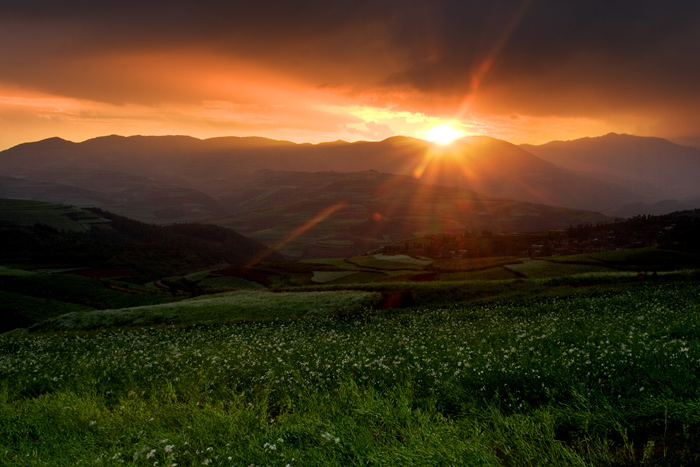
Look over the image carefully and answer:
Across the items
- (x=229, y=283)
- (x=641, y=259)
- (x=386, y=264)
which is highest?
(x=641, y=259)

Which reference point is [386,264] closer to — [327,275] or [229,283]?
[327,275]

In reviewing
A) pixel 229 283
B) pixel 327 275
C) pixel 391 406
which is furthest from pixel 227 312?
pixel 229 283

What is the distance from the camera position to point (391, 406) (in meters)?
8.85

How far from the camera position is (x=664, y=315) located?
58.8 feet

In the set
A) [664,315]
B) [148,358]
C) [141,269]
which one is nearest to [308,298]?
[148,358]

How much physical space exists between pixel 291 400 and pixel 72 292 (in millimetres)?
77524

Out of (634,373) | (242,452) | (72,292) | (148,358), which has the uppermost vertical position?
(634,373)

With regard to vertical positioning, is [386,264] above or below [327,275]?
above

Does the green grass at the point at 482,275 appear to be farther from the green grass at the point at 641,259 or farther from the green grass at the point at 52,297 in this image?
the green grass at the point at 52,297

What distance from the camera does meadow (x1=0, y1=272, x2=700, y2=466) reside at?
680 cm

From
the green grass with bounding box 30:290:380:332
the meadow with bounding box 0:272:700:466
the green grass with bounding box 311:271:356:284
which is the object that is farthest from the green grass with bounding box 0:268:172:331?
the meadow with bounding box 0:272:700:466

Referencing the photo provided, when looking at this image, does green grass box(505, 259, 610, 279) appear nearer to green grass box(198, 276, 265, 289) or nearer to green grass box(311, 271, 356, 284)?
green grass box(311, 271, 356, 284)

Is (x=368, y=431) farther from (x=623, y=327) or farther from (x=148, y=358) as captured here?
(x=148, y=358)

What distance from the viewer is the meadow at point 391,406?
6.80 meters
